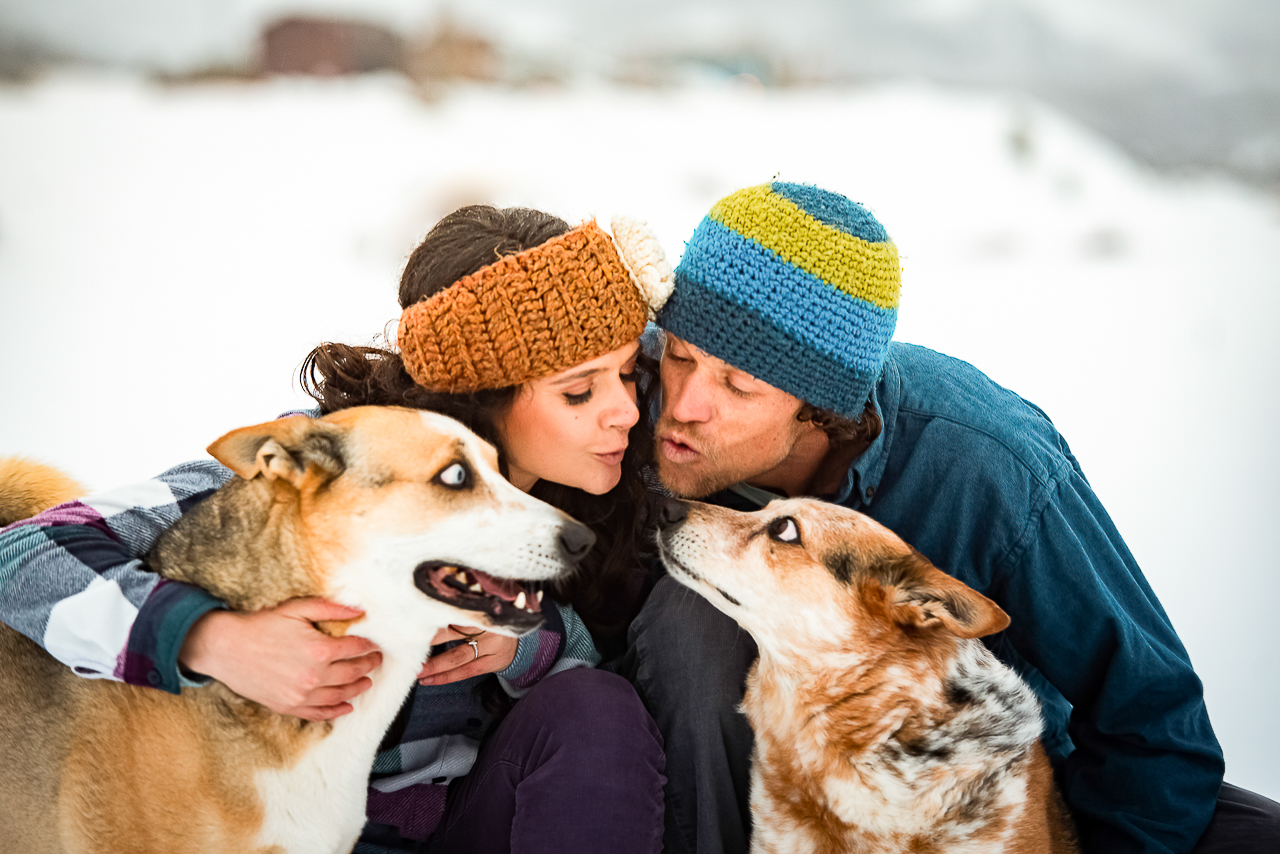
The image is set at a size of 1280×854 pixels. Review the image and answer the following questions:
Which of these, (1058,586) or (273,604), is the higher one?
(273,604)

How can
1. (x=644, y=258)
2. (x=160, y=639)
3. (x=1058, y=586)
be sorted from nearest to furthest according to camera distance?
(x=160, y=639), (x=644, y=258), (x=1058, y=586)

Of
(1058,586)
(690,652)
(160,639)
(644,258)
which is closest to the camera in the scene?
(160,639)

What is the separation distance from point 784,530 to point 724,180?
167 cm

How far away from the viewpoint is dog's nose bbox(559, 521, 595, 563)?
5.00ft

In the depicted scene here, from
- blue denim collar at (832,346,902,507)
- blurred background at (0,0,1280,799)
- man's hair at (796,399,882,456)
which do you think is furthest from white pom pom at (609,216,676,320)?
blurred background at (0,0,1280,799)

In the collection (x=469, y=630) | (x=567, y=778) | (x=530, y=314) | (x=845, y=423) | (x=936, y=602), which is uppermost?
(x=530, y=314)

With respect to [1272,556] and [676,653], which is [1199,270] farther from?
[676,653]

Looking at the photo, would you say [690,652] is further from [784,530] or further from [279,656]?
[279,656]

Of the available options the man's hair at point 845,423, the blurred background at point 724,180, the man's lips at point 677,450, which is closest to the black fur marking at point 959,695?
the man's hair at point 845,423

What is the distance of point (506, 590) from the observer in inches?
61.7

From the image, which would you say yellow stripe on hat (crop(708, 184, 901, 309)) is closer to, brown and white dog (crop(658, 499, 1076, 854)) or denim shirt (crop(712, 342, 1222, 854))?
denim shirt (crop(712, 342, 1222, 854))

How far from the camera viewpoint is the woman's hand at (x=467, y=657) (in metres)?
1.75

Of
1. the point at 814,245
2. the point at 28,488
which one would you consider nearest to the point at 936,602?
the point at 814,245

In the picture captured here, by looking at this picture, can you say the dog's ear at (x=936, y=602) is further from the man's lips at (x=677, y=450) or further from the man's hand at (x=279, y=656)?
the man's hand at (x=279, y=656)
